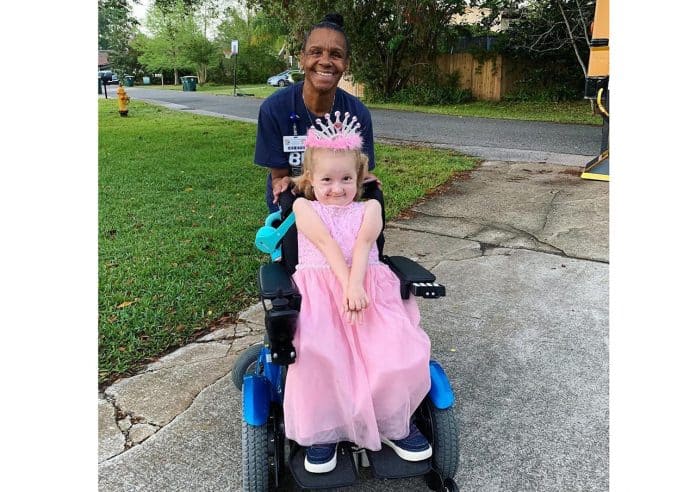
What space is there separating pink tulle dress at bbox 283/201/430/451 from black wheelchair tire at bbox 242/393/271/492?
0.13m

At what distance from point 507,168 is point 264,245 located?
6441mm

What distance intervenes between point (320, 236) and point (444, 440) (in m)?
0.90

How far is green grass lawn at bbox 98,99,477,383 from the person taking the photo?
3.40 metres

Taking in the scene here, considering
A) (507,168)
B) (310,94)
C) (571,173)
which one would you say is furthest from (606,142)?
(310,94)

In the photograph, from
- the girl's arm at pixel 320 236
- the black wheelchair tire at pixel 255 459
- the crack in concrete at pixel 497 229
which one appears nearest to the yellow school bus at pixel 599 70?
the crack in concrete at pixel 497 229

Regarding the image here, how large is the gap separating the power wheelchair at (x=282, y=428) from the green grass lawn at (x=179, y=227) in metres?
1.23

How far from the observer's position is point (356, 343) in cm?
204

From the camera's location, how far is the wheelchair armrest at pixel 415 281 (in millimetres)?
2100

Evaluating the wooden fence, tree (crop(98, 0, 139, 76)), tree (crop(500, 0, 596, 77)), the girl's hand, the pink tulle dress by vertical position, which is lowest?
the pink tulle dress

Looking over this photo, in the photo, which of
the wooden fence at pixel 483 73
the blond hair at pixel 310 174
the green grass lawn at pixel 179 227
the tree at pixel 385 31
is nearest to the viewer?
the blond hair at pixel 310 174

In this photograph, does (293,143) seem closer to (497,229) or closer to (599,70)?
(497,229)

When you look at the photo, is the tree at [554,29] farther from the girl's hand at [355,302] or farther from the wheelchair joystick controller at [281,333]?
the wheelchair joystick controller at [281,333]

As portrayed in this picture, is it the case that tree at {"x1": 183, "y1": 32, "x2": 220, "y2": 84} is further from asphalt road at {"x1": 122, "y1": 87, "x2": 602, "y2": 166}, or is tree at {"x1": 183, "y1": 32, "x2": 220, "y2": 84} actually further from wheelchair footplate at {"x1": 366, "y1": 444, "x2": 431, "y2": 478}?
wheelchair footplate at {"x1": 366, "y1": 444, "x2": 431, "y2": 478}

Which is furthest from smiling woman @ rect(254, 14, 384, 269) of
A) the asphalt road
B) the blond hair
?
the asphalt road
